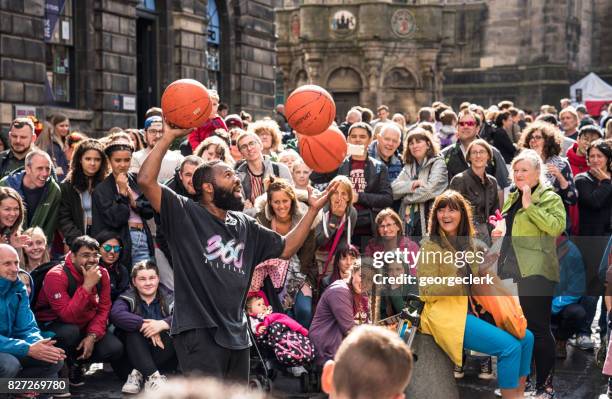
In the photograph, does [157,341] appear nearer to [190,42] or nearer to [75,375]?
[75,375]

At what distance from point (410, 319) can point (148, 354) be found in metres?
2.43

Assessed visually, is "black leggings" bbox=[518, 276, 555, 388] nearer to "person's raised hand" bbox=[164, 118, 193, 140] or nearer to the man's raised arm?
"person's raised hand" bbox=[164, 118, 193, 140]

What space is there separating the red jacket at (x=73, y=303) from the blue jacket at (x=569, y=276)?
4.32 meters

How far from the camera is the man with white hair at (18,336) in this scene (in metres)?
6.91

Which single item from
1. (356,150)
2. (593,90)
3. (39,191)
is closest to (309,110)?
(356,150)

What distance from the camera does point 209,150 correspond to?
8.83 m

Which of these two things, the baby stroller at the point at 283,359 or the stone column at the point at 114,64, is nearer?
the baby stroller at the point at 283,359

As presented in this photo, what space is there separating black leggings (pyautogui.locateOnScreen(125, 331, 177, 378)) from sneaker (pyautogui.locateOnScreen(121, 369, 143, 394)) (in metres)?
0.09

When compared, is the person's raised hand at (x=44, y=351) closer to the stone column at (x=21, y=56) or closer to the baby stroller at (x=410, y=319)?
the baby stroller at (x=410, y=319)

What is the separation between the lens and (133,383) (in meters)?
7.80

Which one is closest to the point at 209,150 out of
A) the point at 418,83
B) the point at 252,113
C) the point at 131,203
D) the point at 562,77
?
the point at 131,203

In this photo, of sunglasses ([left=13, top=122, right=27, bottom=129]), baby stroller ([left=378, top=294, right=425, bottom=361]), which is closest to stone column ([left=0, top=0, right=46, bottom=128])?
sunglasses ([left=13, top=122, right=27, bottom=129])

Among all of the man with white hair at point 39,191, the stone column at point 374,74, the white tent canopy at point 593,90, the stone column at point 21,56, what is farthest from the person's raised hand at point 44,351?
the stone column at point 374,74

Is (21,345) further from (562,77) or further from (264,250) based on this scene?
(562,77)
